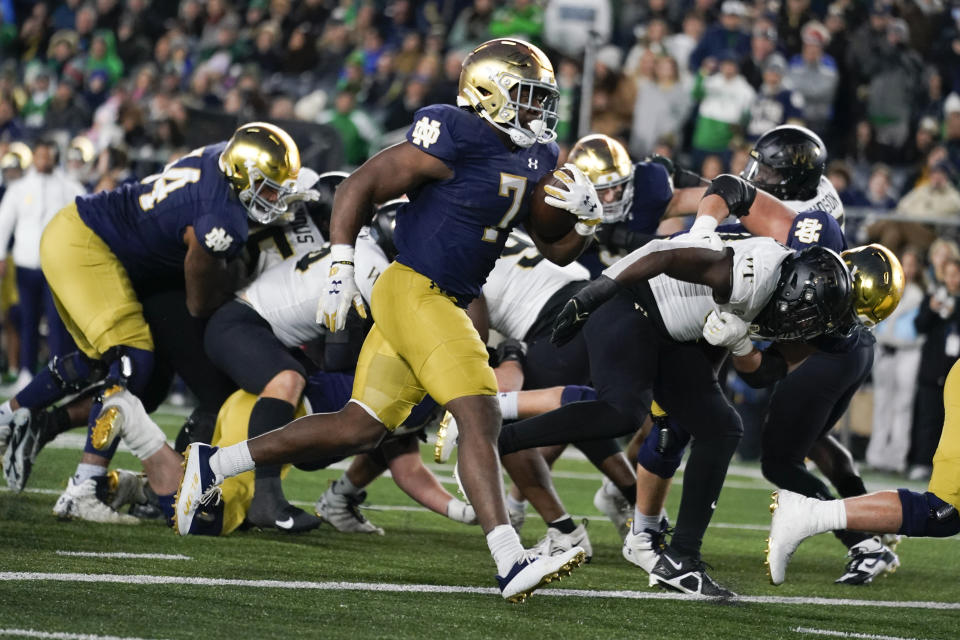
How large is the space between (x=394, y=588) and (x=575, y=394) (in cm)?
129

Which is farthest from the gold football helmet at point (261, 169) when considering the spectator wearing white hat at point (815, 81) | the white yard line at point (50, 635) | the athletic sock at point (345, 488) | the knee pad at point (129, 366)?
the spectator wearing white hat at point (815, 81)

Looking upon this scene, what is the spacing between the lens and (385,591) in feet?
13.6

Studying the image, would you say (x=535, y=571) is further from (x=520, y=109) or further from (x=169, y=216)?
Result: (x=169, y=216)

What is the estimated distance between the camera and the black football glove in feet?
14.1

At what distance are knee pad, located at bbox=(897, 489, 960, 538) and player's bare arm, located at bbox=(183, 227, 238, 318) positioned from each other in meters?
2.73

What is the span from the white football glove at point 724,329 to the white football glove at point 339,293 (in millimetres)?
1146

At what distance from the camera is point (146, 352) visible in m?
5.71

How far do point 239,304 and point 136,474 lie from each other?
2.60 feet

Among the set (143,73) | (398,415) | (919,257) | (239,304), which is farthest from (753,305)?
(143,73)

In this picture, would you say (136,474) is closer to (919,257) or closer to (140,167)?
(919,257)

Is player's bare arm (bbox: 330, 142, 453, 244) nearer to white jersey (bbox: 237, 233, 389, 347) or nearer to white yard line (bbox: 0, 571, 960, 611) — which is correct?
white yard line (bbox: 0, 571, 960, 611)

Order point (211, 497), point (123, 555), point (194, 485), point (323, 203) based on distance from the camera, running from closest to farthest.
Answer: point (123, 555) → point (194, 485) → point (211, 497) → point (323, 203)

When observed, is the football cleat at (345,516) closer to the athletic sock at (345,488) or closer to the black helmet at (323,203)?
the athletic sock at (345,488)

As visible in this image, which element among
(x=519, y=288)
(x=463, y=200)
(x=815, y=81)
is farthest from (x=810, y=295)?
(x=815, y=81)
